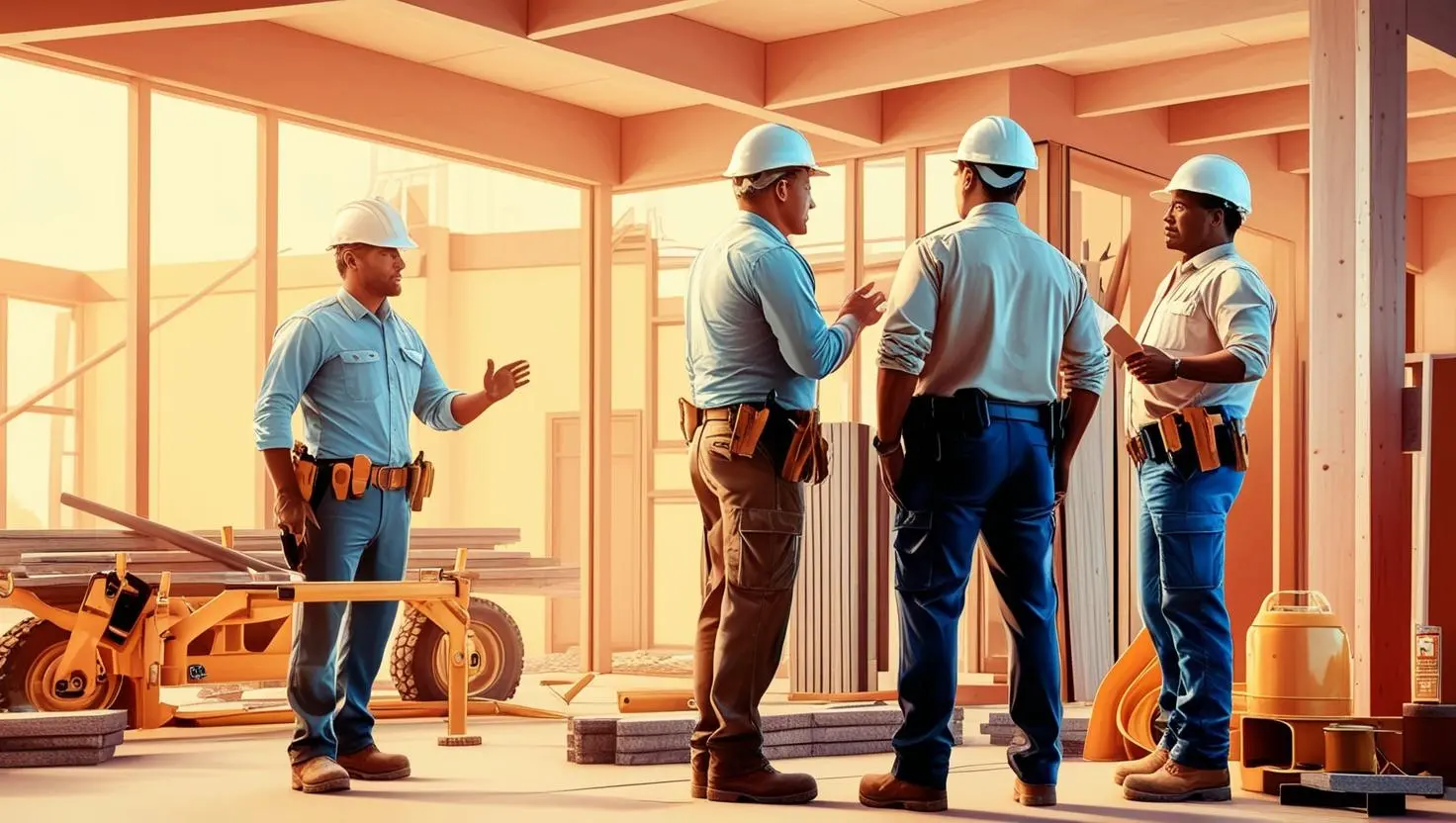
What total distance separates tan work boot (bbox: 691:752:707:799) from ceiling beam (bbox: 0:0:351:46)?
3752 mm

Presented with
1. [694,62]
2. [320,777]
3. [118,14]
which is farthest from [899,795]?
[694,62]

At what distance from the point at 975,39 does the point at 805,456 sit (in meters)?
4.51

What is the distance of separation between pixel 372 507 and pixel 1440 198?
985 centimetres

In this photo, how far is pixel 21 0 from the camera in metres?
7.46

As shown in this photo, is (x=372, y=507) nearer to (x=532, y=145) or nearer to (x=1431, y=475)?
(x=1431, y=475)

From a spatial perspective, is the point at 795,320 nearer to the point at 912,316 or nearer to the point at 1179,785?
the point at 912,316

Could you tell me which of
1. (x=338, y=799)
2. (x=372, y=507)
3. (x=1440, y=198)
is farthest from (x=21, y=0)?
(x=1440, y=198)

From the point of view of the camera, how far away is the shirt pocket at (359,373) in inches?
215

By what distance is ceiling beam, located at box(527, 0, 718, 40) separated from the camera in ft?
25.6

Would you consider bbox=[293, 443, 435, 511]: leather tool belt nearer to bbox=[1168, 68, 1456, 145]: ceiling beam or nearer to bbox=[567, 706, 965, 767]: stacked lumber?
bbox=[567, 706, 965, 767]: stacked lumber

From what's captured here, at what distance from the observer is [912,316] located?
464 centimetres


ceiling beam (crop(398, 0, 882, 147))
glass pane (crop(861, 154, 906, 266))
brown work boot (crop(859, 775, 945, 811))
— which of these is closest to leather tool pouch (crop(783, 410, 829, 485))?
brown work boot (crop(859, 775, 945, 811))

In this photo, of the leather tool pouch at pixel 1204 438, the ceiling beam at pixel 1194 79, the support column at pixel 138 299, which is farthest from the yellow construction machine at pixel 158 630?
the ceiling beam at pixel 1194 79

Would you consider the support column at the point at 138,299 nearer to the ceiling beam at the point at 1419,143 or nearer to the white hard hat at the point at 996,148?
the white hard hat at the point at 996,148
